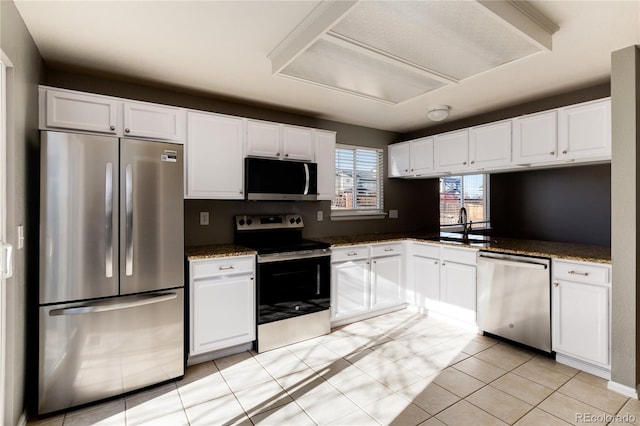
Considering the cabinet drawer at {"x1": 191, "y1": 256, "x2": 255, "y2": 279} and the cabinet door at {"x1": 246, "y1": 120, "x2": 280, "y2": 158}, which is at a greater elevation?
the cabinet door at {"x1": 246, "y1": 120, "x2": 280, "y2": 158}

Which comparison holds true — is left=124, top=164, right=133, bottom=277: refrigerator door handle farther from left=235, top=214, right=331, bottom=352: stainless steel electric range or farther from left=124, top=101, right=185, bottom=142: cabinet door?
left=235, top=214, right=331, bottom=352: stainless steel electric range

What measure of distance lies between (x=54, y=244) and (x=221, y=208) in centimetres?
146

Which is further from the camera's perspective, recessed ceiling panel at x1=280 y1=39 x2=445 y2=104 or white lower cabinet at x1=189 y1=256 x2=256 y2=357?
white lower cabinet at x1=189 y1=256 x2=256 y2=357

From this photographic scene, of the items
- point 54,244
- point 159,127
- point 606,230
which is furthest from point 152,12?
point 606,230

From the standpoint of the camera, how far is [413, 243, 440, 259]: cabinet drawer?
3584 millimetres

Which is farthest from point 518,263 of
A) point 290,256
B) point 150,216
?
point 150,216

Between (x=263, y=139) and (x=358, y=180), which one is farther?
(x=358, y=180)

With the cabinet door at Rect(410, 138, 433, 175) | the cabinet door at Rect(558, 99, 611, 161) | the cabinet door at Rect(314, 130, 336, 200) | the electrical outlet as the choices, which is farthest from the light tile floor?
the cabinet door at Rect(410, 138, 433, 175)

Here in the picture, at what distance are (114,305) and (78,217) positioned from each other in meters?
0.62

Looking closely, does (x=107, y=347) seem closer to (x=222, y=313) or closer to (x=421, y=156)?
(x=222, y=313)

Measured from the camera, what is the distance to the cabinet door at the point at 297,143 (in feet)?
11.0

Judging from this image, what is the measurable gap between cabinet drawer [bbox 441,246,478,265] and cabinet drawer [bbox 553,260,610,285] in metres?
0.72

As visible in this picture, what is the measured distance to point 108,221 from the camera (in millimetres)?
2131

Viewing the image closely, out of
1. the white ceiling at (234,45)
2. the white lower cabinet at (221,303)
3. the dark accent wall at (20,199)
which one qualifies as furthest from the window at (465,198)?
the dark accent wall at (20,199)
